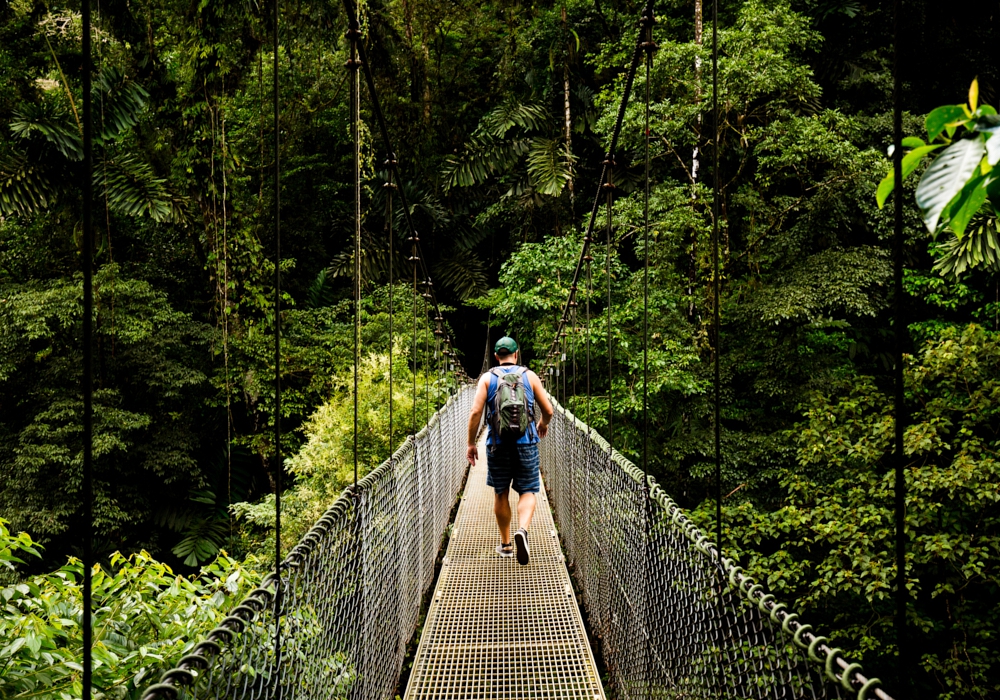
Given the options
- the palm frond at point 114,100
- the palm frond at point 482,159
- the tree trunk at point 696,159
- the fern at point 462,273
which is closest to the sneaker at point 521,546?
the tree trunk at point 696,159

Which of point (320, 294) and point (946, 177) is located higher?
point (320, 294)

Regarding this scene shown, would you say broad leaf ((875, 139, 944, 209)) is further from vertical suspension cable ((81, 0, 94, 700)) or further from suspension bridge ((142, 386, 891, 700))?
vertical suspension cable ((81, 0, 94, 700))

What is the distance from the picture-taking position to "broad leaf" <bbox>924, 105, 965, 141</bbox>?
0.40 metres

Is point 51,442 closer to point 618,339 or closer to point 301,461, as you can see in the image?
point 301,461

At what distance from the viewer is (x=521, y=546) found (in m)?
Result: 2.32

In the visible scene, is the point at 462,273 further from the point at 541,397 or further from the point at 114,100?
the point at 541,397

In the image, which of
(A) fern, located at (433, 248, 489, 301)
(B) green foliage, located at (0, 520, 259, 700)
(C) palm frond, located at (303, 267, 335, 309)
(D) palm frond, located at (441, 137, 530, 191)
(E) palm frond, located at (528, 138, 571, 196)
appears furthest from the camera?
(A) fern, located at (433, 248, 489, 301)

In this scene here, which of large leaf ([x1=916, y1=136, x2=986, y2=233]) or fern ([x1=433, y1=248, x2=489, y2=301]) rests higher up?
fern ([x1=433, y1=248, x2=489, y2=301])

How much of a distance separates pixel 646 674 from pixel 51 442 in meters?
6.54

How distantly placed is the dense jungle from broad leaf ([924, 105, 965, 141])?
321 cm

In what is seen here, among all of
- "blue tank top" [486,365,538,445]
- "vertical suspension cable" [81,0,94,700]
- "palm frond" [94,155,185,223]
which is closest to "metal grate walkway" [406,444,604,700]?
"blue tank top" [486,365,538,445]

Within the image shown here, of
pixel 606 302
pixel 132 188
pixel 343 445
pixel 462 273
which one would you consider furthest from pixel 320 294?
pixel 343 445

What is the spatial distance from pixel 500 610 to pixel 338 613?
99 centimetres

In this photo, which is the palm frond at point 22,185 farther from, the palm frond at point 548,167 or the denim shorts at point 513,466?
the denim shorts at point 513,466
